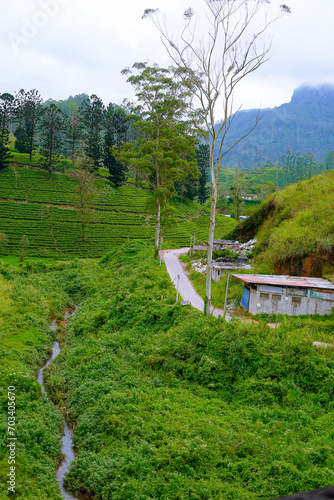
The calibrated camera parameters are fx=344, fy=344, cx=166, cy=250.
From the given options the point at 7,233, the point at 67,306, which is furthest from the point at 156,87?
the point at 7,233

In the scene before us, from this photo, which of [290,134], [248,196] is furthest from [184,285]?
[290,134]

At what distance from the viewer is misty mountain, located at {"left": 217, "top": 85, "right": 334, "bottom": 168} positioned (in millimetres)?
157500

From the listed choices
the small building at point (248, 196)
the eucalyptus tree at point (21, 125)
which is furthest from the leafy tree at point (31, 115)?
the small building at point (248, 196)

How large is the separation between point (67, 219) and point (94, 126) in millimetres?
27624

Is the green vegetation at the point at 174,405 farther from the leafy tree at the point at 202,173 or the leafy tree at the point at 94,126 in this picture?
the leafy tree at the point at 202,173

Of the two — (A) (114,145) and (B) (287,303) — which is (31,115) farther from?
(B) (287,303)

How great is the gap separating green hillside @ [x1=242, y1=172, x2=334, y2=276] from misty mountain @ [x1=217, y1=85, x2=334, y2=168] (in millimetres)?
124119

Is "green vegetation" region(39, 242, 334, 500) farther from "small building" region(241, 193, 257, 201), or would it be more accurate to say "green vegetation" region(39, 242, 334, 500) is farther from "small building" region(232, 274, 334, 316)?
"small building" region(241, 193, 257, 201)

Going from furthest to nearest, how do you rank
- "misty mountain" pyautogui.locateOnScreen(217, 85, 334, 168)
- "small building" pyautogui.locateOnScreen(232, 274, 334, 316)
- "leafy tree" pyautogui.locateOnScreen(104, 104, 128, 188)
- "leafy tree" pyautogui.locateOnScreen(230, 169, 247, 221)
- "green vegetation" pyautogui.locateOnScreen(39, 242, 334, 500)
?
"misty mountain" pyautogui.locateOnScreen(217, 85, 334, 168) < "leafy tree" pyautogui.locateOnScreen(104, 104, 128, 188) < "leafy tree" pyautogui.locateOnScreen(230, 169, 247, 221) < "small building" pyautogui.locateOnScreen(232, 274, 334, 316) < "green vegetation" pyautogui.locateOnScreen(39, 242, 334, 500)

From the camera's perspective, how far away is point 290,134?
17300cm

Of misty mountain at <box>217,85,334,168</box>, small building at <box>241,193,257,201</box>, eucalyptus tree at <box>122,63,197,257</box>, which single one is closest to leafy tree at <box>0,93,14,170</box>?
eucalyptus tree at <box>122,63,197,257</box>

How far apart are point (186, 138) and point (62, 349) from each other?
1955 cm

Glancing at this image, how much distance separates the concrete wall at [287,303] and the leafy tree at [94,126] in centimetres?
5072

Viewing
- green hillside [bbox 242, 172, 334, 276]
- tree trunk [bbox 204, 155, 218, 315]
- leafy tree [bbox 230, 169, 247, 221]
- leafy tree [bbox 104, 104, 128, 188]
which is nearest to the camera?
tree trunk [bbox 204, 155, 218, 315]
